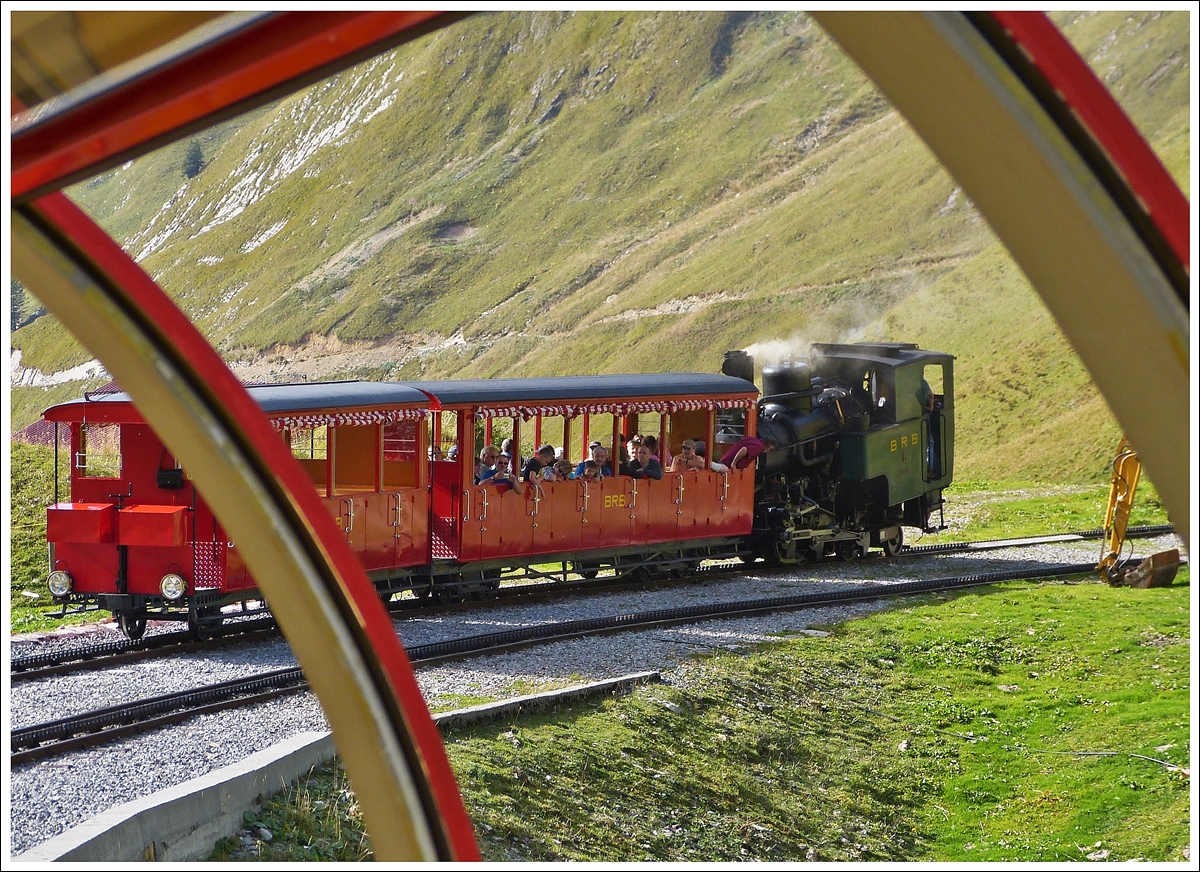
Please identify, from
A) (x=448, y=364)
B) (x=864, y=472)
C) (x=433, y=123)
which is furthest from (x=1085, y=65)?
(x=433, y=123)

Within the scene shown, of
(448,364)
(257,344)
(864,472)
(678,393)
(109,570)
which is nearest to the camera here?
(109,570)

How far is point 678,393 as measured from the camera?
16000 mm

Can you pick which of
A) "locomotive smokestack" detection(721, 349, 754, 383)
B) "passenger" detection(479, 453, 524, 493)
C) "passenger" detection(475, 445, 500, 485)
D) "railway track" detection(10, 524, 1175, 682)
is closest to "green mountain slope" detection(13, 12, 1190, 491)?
"locomotive smokestack" detection(721, 349, 754, 383)

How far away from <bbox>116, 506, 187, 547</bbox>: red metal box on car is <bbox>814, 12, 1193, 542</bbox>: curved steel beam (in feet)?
37.5

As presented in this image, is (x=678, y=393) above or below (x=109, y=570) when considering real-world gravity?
above

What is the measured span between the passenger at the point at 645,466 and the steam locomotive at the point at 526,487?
11cm

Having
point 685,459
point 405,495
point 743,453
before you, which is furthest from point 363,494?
point 743,453

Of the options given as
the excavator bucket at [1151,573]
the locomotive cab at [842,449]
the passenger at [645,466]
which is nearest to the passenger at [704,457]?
the passenger at [645,466]

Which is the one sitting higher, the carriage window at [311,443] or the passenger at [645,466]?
the carriage window at [311,443]

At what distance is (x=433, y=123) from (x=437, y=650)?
11487cm

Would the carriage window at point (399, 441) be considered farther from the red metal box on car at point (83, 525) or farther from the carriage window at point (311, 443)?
the red metal box on car at point (83, 525)

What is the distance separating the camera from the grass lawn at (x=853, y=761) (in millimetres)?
8352

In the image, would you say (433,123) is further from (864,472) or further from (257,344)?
(864,472)

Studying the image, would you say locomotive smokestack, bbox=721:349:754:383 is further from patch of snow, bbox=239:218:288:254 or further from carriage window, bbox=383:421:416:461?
patch of snow, bbox=239:218:288:254
